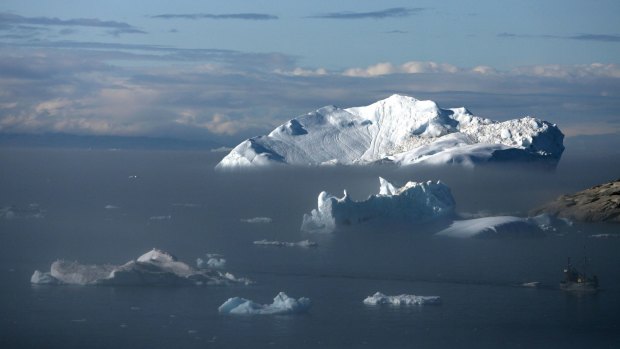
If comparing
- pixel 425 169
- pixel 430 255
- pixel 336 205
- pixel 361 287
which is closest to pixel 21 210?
pixel 336 205

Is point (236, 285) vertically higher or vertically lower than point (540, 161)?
lower

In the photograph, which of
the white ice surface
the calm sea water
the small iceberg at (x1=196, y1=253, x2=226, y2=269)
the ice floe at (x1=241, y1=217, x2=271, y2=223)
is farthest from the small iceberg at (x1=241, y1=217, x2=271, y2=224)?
the white ice surface

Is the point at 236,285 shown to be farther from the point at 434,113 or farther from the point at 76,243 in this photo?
the point at 434,113

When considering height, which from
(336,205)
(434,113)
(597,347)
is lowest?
(597,347)

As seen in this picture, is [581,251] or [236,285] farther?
[581,251]

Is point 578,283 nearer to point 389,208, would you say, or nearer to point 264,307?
point 264,307

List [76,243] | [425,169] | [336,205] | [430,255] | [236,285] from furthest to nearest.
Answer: [425,169] < [336,205] < [76,243] < [430,255] < [236,285]

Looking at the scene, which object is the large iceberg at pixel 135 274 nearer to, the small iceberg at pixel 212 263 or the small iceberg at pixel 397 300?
the small iceberg at pixel 212 263
